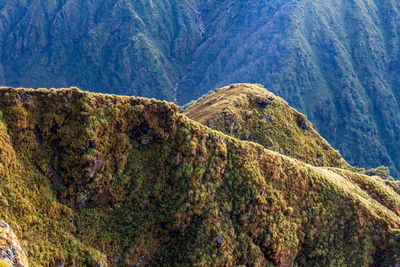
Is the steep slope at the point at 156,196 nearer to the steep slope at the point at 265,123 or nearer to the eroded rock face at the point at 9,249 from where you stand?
the eroded rock face at the point at 9,249

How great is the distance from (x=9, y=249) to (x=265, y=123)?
7087cm

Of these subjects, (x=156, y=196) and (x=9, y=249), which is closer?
(x=9, y=249)

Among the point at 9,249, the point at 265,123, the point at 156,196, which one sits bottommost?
the point at 265,123

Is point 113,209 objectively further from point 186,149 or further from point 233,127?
point 233,127

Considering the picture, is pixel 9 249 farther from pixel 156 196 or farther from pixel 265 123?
pixel 265 123

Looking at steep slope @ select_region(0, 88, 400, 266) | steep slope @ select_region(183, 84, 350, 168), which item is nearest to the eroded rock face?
steep slope @ select_region(0, 88, 400, 266)

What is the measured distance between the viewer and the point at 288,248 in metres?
40.7

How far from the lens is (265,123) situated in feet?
267

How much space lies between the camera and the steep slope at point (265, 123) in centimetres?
7570

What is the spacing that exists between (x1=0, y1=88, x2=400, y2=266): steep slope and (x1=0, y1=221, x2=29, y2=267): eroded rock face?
2.93m

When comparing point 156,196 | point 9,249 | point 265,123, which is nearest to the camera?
point 9,249

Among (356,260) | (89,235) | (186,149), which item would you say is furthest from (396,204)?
(89,235)

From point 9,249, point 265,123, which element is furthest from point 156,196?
point 265,123

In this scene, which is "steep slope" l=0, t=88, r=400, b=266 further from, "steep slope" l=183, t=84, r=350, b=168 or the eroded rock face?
"steep slope" l=183, t=84, r=350, b=168
